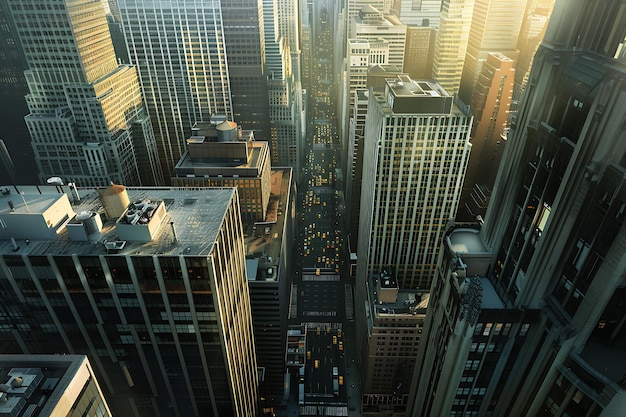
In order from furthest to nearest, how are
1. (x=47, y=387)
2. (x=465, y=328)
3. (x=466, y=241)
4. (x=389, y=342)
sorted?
1. (x=389, y=342)
2. (x=466, y=241)
3. (x=465, y=328)
4. (x=47, y=387)

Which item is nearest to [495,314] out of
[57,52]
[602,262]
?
[602,262]

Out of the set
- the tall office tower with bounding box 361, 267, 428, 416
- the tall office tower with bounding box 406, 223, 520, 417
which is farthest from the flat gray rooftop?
the tall office tower with bounding box 361, 267, 428, 416

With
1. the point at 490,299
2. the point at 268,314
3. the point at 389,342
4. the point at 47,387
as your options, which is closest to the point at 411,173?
the point at 389,342

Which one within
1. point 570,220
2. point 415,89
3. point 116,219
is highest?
point 570,220

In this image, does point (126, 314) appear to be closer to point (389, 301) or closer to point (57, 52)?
point (389, 301)

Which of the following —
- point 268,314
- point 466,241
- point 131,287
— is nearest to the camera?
point 466,241

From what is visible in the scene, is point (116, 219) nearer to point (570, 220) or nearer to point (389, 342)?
point (570, 220)
